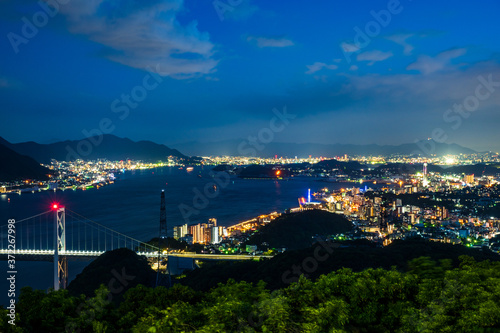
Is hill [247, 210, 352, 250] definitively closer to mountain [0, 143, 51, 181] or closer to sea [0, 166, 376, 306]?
sea [0, 166, 376, 306]

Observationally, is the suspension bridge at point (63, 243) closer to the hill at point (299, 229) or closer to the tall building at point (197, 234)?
the tall building at point (197, 234)

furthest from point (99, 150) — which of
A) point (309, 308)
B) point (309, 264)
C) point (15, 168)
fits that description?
point (309, 308)

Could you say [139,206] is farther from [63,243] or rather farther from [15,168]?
[15,168]

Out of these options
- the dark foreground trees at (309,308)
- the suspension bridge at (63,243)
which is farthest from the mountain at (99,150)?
the dark foreground trees at (309,308)

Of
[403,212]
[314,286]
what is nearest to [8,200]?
[403,212]

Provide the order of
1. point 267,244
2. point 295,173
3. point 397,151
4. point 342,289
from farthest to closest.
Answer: point 397,151 < point 295,173 < point 267,244 < point 342,289

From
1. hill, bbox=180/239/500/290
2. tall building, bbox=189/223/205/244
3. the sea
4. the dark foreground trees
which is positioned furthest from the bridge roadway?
the dark foreground trees

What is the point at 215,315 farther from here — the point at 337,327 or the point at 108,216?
the point at 108,216
